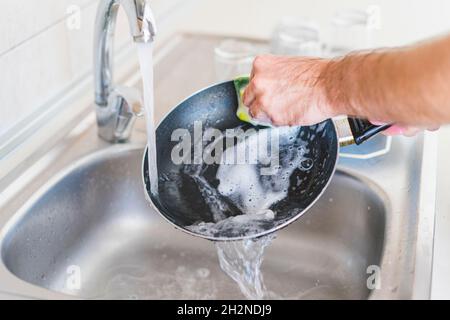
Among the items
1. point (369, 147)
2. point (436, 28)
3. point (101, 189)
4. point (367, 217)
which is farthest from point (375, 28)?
point (101, 189)

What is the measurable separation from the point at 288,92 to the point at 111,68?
33 cm

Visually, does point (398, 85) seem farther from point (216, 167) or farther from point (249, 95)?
point (216, 167)

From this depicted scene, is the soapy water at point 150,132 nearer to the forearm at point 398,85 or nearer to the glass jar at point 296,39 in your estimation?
the forearm at point 398,85

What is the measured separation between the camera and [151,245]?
3.31ft

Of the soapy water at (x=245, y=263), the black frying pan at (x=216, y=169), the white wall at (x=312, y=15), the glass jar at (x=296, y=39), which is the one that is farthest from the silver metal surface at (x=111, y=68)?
the white wall at (x=312, y=15)

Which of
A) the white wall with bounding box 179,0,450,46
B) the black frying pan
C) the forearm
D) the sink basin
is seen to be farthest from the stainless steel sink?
the white wall with bounding box 179,0,450,46

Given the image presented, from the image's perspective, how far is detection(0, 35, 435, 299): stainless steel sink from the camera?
2.75 ft

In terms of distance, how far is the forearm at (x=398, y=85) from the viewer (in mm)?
548

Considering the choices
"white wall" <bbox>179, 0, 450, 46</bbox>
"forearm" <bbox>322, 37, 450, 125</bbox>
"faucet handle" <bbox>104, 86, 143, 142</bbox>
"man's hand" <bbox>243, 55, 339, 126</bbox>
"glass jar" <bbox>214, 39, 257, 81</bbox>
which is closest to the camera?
"forearm" <bbox>322, 37, 450, 125</bbox>

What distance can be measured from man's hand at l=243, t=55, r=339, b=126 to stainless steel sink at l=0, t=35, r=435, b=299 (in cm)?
22

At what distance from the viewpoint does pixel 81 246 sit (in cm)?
95

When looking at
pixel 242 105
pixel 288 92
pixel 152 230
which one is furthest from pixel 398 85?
pixel 152 230

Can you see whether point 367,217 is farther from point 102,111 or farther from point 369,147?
point 102,111

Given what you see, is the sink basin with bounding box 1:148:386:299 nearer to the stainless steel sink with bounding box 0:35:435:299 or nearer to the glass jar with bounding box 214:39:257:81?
the stainless steel sink with bounding box 0:35:435:299
